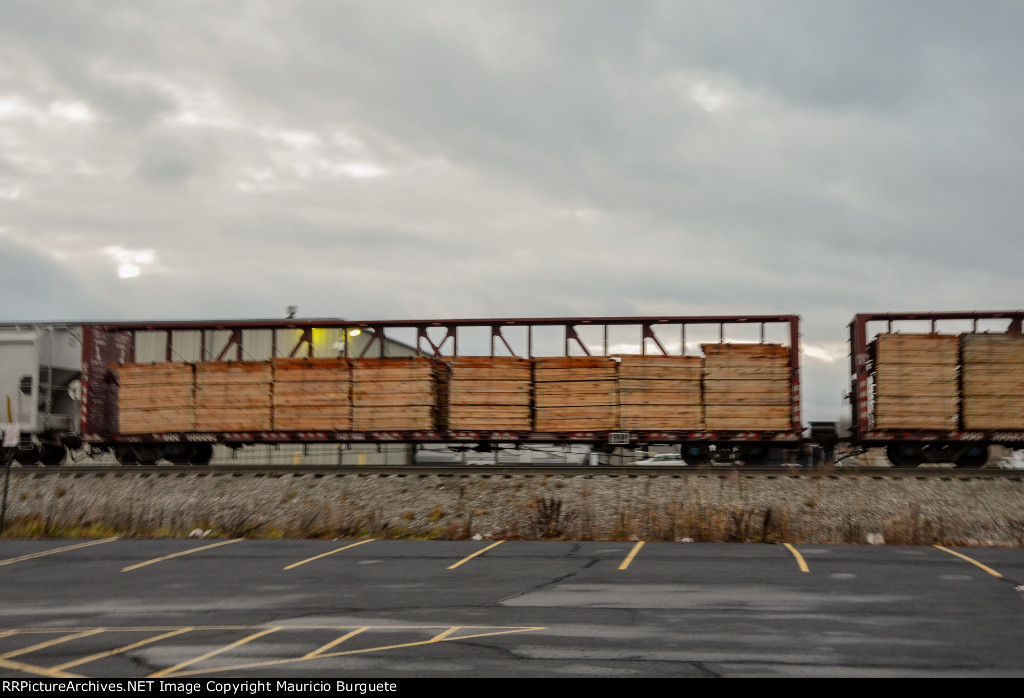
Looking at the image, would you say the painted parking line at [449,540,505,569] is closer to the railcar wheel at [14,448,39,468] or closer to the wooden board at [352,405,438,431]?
the wooden board at [352,405,438,431]

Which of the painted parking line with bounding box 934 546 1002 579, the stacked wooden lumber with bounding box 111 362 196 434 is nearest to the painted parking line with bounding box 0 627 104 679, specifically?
the painted parking line with bounding box 934 546 1002 579

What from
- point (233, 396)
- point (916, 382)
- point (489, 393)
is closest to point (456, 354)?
point (489, 393)

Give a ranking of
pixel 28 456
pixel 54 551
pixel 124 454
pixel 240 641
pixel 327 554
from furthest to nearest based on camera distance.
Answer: pixel 28 456 < pixel 124 454 < pixel 54 551 < pixel 327 554 < pixel 240 641

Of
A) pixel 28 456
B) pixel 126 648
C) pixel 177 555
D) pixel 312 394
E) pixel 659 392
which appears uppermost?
pixel 659 392

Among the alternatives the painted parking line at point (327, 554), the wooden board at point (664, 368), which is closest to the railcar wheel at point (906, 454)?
the wooden board at point (664, 368)

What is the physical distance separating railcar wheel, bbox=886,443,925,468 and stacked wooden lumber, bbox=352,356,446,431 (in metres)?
11.7

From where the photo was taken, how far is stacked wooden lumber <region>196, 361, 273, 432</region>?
22.2m

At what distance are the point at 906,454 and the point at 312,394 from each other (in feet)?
50.7

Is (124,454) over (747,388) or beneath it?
beneath

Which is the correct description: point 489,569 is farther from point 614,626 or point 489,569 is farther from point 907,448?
point 907,448

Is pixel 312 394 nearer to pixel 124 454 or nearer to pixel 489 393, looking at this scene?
pixel 489 393

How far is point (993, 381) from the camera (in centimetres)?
2050

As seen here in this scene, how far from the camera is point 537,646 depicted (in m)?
8.65

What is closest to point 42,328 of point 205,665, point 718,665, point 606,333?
point 606,333
